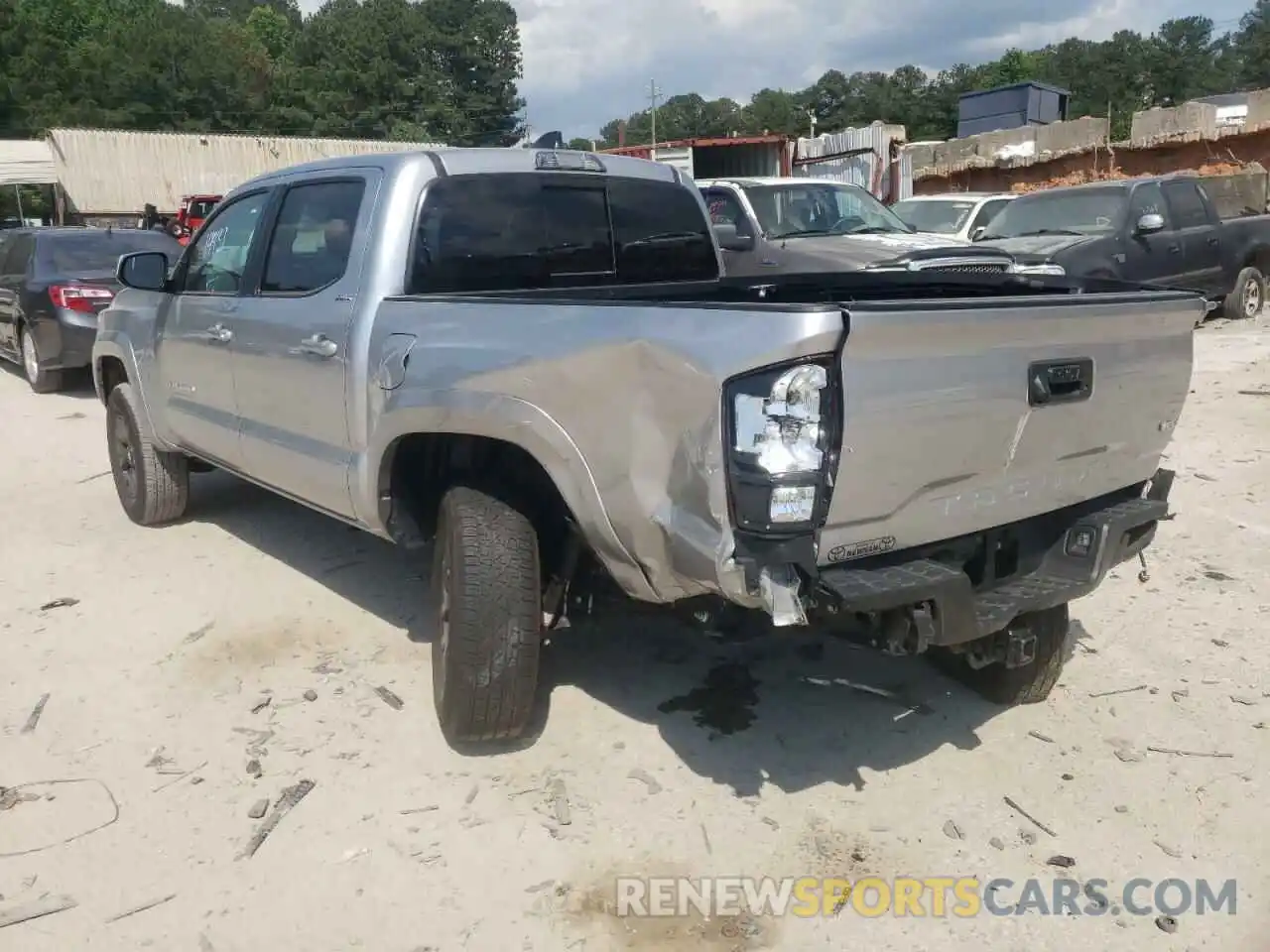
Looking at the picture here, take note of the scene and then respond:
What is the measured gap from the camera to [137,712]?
384 centimetres

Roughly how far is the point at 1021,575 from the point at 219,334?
3464 mm

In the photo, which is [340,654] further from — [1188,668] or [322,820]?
[1188,668]

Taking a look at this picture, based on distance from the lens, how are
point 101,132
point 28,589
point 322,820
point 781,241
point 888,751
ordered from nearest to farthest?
point 322,820 → point 888,751 → point 28,589 → point 781,241 → point 101,132

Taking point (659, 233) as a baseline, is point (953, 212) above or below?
above

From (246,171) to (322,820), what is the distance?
3524 cm

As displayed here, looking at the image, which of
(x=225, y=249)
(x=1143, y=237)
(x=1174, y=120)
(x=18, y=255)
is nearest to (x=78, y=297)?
(x=18, y=255)

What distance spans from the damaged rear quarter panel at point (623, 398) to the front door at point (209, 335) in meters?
1.58

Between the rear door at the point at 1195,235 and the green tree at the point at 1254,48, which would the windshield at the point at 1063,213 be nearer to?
the rear door at the point at 1195,235

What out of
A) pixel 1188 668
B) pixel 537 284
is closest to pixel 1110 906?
pixel 1188 668

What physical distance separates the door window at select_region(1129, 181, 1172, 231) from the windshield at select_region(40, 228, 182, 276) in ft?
31.9

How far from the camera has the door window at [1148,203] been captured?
10820 millimetres

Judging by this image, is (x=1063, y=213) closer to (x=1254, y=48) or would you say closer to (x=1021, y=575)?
(x=1021, y=575)

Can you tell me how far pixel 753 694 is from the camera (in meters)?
3.88

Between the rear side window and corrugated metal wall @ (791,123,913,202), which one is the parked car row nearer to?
the rear side window
